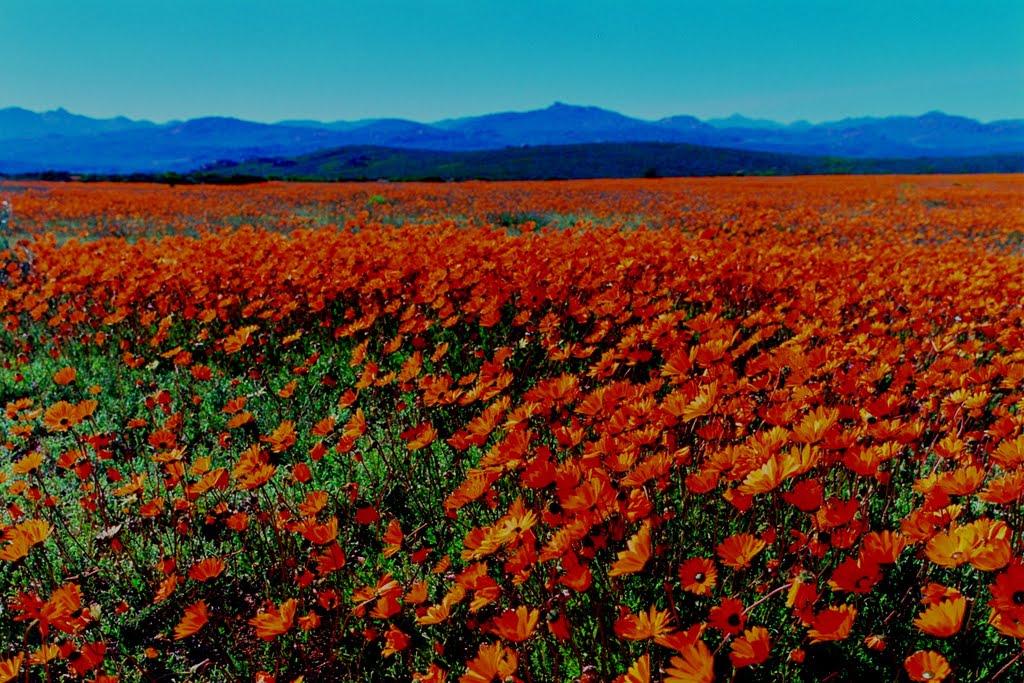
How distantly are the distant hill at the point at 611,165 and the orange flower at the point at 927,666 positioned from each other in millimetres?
74447

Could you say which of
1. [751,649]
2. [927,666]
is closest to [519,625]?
[751,649]

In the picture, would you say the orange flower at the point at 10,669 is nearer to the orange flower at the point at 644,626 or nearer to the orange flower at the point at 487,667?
the orange flower at the point at 487,667

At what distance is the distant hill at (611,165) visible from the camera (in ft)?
284

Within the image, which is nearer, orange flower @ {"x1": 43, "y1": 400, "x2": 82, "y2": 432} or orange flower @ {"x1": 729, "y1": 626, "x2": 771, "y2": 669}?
orange flower @ {"x1": 729, "y1": 626, "x2": 771, "y2": 669}

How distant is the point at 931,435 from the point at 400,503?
99.1 inches

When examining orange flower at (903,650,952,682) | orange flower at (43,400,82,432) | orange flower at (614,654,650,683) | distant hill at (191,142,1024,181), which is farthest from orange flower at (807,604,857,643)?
distant hill at (191,142,1024,181)

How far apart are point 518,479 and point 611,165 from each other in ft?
309

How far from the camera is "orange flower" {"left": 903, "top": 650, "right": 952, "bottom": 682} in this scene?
121cm

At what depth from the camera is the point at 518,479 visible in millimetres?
2238

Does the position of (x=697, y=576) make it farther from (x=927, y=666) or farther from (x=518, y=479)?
(x=518, y=479)

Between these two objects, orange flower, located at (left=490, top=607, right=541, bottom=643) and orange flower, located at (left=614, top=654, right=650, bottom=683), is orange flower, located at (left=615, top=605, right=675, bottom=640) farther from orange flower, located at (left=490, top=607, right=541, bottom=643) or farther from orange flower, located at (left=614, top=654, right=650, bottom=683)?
orange flower, located at (left=490, top=607, right=541, bottom=643)

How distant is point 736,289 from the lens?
4934 mm

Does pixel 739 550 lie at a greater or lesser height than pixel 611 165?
Result: lesser

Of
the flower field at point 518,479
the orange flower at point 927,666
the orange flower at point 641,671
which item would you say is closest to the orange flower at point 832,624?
the flower field at point 518,479
